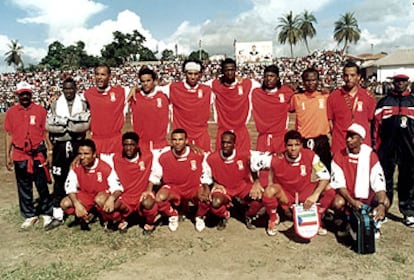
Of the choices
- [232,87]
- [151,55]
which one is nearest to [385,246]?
[232,87]

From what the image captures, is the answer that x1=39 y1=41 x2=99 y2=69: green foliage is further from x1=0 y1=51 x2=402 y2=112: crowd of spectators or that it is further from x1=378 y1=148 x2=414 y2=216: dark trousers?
x1=378 y1=148 x2=414 y2=216: dark trousers

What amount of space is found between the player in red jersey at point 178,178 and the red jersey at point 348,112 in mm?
1969

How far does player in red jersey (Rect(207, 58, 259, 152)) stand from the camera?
674 centimetres

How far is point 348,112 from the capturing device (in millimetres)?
6109

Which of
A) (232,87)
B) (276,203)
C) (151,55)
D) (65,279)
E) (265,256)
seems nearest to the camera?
(65,279)

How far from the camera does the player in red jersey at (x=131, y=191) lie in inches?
233

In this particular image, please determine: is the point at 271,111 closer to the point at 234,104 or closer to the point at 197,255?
the point at 234,104

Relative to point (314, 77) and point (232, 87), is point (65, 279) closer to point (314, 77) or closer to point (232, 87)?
point (232, 87)

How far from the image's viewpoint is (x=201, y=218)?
626 centimetres

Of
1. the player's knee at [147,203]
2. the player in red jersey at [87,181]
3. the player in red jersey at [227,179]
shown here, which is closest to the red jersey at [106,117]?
the player in red jersey at [87,181]

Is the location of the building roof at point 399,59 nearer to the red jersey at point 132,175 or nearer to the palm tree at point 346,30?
the palm tree at point 346,30

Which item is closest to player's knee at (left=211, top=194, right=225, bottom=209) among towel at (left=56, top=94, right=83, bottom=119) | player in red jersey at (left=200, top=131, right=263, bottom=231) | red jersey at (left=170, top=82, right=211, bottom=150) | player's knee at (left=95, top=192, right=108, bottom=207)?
player in red jersey at (left=200, top=131, right=263, bottom=231)

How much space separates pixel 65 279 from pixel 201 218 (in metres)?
2.15

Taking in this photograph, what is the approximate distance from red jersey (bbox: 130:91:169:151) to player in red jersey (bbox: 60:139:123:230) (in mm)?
801
